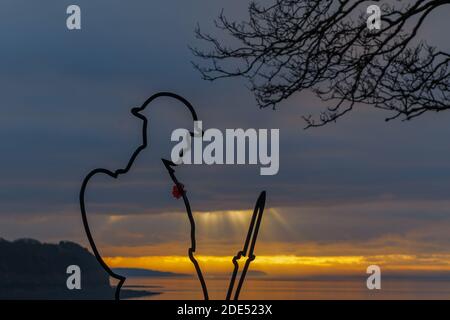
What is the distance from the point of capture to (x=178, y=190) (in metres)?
7.15

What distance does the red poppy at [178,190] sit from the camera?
23.5 ft

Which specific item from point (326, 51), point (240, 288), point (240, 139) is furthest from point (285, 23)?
point (240, 288)

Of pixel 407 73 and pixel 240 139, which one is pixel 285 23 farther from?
pixel 240 139

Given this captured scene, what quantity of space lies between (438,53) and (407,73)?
590mm

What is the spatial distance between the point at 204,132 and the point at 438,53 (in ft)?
18.0

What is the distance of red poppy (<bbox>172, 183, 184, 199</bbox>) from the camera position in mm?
7152

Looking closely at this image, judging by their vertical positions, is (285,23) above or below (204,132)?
above
